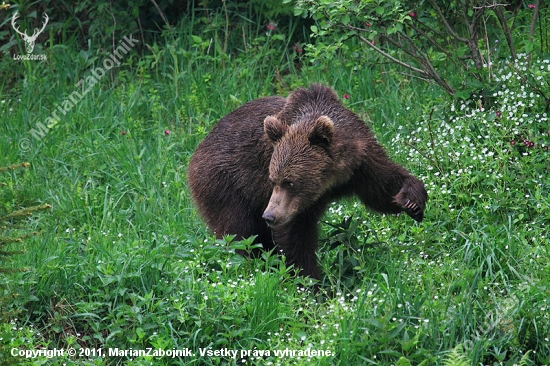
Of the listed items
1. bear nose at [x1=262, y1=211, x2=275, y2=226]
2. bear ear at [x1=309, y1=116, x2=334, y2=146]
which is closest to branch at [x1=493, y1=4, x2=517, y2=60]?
bear ear at [x1=309, y1=116, x2=334, y2=146]

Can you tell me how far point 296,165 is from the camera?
225 inches

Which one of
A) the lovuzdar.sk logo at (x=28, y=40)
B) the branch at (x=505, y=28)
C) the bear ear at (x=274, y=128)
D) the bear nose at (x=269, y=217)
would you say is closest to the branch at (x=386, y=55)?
the branch at (x=505, y=28)

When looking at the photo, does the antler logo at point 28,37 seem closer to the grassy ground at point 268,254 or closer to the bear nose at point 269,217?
the grassy ground at point 268,254

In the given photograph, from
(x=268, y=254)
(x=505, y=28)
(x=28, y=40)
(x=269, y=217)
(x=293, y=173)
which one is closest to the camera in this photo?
(x=269, y=217)

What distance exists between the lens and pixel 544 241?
5.94 m

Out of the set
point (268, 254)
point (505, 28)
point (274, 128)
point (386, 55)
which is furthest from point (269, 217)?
point (505, 28)

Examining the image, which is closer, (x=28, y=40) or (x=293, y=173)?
(x=293, y=173)

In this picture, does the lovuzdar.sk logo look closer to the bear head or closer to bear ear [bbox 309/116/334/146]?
the bear head

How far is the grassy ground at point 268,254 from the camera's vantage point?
16.1 feet

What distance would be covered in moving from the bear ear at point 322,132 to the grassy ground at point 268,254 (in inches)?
27.9

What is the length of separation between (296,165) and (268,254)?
65 cm

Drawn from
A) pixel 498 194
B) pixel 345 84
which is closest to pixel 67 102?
pixel 345 84

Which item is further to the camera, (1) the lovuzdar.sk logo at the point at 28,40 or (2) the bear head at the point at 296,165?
(1) the lovuzdar.sk logo at the point at 28,40

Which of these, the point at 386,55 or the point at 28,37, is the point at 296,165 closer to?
the point at 386,55
